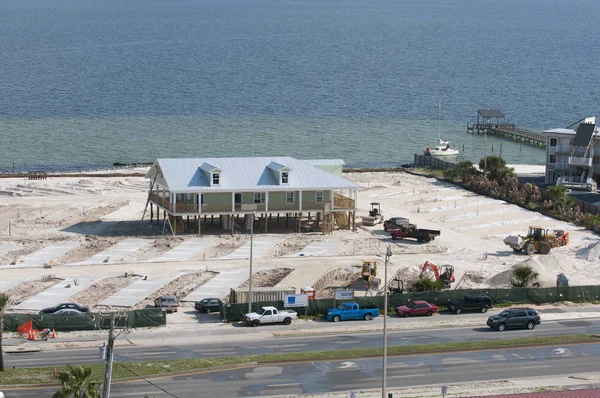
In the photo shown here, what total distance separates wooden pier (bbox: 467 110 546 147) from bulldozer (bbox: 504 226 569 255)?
6970 centimetres

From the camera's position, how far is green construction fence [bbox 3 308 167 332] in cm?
6512

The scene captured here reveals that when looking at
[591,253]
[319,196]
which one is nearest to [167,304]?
[319,196]

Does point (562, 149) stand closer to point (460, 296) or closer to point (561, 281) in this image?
point (561, 281)

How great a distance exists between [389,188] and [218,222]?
77.5 ft

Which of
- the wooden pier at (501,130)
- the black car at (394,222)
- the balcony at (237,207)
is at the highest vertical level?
the wooden pier at (501,130)

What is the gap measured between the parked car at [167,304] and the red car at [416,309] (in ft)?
47.0

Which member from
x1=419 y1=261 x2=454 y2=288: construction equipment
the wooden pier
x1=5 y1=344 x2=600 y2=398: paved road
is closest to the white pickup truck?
x1=5 y1=344 x2=600 y2=398: paved road

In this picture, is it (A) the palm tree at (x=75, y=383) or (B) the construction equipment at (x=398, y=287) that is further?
(B) the construction equipment at (x=398, y=287)

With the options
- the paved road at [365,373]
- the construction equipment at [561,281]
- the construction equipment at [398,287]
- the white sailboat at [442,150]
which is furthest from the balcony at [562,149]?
the paved road at [365,373]

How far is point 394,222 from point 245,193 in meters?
12.9

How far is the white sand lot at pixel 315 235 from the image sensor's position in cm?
8181

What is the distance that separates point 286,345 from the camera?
62812mm

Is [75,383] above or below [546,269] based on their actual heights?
below

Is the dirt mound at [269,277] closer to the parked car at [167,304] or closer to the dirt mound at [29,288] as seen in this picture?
the parked car at [167,304]
